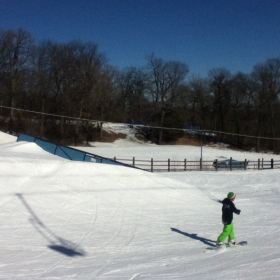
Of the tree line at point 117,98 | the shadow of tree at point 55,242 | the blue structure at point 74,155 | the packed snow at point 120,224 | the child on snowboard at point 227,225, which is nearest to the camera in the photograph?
the packed snow at point 120,224

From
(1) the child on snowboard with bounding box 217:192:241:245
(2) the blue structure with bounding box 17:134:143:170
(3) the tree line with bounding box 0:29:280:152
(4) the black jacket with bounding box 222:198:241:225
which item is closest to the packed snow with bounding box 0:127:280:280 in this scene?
(1) the child on snowboard with bounding box 217:192:241:245

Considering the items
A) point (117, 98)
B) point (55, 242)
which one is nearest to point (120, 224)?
point (55, 242)

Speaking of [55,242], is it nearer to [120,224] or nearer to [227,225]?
[120,224]

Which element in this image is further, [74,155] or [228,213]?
[74,155]

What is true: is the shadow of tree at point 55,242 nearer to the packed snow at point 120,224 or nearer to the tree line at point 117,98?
the packed snow at point 120,224

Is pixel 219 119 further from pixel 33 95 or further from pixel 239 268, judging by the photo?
pixel 239 268

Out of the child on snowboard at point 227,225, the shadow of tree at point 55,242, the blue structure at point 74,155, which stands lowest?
the shadow of tree at point 55,242

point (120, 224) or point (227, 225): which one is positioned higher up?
point (227, 225)

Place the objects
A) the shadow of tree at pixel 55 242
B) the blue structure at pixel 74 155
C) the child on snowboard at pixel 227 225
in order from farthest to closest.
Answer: the blue structure at pixel 74 155, the child on snowboard at pixel 227 225, the shadow of tree at pixel 55 242

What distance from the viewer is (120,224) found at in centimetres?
1362

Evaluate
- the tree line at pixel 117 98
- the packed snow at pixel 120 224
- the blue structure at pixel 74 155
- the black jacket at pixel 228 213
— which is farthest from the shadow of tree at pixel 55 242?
the tree line at pixel 117 98

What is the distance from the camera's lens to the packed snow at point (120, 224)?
339 inches

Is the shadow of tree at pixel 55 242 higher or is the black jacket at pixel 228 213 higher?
the black jacket at pixel 228 213

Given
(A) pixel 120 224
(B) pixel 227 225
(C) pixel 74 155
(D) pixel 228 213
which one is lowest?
(A) pixel 120 224
